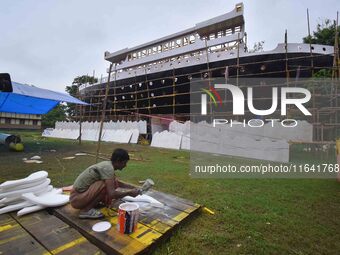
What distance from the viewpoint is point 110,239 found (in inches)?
83.0

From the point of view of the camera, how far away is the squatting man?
2.53 meters

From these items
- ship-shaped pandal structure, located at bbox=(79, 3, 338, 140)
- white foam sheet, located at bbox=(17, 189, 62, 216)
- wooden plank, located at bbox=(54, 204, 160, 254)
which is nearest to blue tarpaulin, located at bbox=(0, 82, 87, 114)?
ship-shaped pandal structure, located at bbox=(79, 3, 338, 140)

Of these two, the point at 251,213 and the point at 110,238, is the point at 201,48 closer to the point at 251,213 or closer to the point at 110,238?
the point at 251,213

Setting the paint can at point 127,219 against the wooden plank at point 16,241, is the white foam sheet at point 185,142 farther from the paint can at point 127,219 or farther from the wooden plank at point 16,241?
the wooden plank at point 16,241

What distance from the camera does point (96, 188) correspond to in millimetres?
2559

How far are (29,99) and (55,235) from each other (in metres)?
12.3

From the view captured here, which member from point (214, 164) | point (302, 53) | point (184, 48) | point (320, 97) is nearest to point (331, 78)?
point (320, 97)

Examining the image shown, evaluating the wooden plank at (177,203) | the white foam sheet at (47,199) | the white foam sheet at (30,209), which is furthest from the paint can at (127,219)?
the white foam sheet at (30,209)

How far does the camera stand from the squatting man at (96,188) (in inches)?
99.4

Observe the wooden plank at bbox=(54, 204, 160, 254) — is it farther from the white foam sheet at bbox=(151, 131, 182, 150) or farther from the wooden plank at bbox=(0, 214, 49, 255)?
the white foam sheet at bbox=(151, 131, 182, 150)

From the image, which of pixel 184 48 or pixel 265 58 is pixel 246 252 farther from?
pixel 184 48

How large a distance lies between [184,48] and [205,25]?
2.58 m

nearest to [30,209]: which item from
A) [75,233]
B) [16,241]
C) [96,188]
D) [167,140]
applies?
[16,241]

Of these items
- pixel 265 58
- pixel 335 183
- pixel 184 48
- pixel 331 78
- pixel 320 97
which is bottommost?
pixel 335 183
